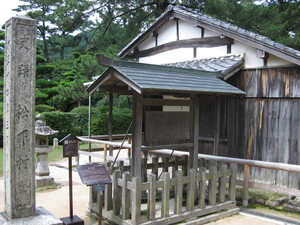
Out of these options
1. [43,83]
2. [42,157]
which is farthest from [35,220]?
[43,83]

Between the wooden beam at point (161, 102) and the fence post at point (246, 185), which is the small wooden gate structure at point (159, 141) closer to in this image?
the wooden beam at point (161, 102)

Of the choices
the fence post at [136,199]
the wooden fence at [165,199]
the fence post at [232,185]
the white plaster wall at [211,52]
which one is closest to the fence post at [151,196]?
the wooden fence at [165,199]

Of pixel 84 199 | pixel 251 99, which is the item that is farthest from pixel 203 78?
pixel 84 199

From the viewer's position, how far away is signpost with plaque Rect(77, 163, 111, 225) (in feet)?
14.1

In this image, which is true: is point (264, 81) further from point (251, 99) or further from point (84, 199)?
point (84, 199)

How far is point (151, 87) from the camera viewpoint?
4.62 m

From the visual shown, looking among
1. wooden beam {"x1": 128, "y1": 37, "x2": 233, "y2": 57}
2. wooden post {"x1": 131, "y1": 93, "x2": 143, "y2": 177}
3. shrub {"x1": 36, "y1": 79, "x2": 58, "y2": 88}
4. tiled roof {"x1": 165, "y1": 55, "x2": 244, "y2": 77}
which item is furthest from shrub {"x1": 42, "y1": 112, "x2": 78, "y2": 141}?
wooden post {"x1": 131, "y1": 93, "x2": 143, "y2": 177}

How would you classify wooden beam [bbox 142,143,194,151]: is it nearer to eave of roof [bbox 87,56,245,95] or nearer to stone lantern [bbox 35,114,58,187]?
eave of roof [bbox 87,56,245,95]

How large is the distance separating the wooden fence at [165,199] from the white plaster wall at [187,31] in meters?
5.58

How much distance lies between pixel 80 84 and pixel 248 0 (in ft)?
39.8

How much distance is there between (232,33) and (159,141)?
482 cm

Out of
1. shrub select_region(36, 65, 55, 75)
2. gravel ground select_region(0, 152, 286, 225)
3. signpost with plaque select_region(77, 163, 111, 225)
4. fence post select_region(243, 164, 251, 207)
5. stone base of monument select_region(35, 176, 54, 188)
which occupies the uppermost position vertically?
shrub select_region(36, 65, 55, 75)

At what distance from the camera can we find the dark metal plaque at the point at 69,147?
4891 millimetres

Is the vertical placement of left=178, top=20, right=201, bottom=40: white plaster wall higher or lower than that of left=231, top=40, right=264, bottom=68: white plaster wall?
higher
